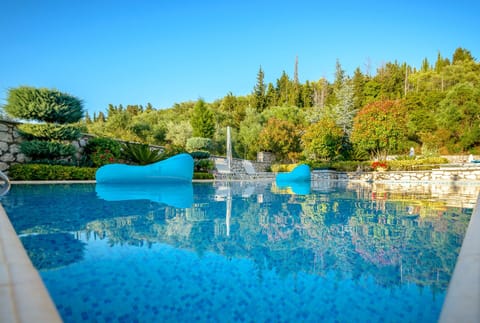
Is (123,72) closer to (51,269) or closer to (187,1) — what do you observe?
(187,1)

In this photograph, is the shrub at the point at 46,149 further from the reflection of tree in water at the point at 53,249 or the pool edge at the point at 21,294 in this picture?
the pool edge at the point at 21,294

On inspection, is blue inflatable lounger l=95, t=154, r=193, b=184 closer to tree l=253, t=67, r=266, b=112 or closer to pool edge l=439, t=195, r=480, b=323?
pool edge l=439, t=195, r=480, b=323

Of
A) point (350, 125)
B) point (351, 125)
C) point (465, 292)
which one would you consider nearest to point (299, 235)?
point (465, 292)

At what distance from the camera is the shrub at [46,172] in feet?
32.4

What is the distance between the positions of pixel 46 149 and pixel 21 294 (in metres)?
11.3

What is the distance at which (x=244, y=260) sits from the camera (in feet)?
7.68

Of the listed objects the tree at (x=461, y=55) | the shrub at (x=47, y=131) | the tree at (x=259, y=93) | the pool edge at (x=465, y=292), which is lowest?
the pool edge at (x=465, y=292)

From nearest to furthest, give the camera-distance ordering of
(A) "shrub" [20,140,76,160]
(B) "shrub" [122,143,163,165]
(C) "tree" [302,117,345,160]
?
(A) "shrub" [20,140,76,160] → (B) "shrub" [122,143,163,165] → (C) "tree" [302,117,345,160]

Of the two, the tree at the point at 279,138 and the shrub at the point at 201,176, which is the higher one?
the tree at the point at 279,138

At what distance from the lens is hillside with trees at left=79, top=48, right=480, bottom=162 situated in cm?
1989

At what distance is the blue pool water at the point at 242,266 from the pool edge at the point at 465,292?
113 mm

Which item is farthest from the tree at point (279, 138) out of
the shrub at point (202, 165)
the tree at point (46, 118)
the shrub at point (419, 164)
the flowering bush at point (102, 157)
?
the tree at point (46, 118)

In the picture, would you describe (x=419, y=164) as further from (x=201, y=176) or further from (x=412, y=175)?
(x=201, y=176)

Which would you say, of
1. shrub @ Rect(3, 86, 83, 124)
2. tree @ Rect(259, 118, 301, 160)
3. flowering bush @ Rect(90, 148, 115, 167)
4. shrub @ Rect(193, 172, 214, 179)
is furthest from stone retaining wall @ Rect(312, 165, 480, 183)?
shrub @ Rect(3, 86, 83, 124)
